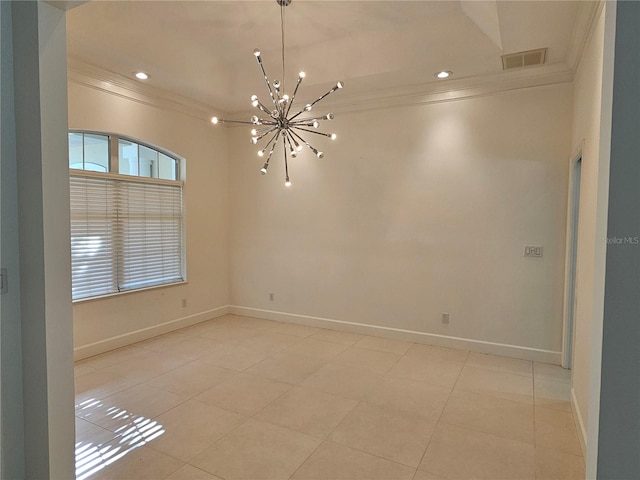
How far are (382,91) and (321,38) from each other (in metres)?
1.17

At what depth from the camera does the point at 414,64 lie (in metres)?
3.91

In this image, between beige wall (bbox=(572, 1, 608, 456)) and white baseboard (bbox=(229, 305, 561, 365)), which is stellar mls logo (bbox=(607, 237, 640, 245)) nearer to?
beige wall (bbox=(572, 1, 608, 456))

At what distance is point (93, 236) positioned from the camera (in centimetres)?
420

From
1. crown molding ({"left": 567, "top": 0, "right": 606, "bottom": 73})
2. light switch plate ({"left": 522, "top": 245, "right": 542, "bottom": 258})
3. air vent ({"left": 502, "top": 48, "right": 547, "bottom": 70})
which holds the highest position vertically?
air vent ({"left": 502, "top": 48, "right": 547, "bottom": 70})

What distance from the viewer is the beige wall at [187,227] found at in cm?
411

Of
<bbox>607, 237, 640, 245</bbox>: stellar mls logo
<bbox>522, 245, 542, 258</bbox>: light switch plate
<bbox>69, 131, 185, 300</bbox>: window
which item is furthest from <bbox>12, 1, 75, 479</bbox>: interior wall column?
<bbox>522, 245, 542, 258</bbox>: light switch plate

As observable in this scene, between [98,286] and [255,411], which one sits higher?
[98,286]

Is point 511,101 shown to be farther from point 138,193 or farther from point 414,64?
point 138,193

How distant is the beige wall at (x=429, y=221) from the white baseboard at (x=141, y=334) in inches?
30.8

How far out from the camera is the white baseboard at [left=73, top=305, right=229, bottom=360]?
411 centimetres

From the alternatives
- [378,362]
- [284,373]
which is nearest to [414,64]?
[378,362]

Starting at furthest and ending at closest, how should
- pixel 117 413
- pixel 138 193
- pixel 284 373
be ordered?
pixel 138 193 → pixel 284 373 → pixel 117 413

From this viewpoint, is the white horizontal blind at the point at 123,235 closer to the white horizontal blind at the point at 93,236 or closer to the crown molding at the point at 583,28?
the white horizontal blind at the point at 93,236

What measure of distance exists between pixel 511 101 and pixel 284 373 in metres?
3.79
